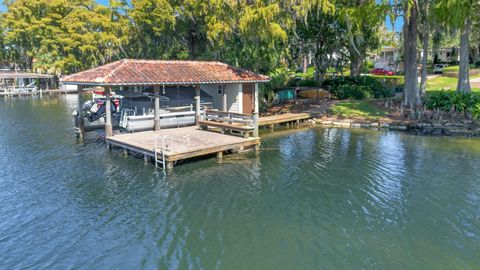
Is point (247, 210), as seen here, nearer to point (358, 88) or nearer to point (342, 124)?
point (342, 124)

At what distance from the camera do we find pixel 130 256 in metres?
8.91

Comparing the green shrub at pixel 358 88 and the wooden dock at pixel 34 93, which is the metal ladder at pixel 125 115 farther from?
the wooden dock at pixel 34 93

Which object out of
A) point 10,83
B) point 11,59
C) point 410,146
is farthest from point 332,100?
point 11,59

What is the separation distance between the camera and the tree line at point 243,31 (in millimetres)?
24312

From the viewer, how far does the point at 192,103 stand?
2258 centimetres

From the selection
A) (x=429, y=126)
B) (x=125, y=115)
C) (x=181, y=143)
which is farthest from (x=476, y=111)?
(x=125, y=115)

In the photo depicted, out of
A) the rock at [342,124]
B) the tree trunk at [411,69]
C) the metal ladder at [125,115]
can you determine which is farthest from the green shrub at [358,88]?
the metal ladder at [125,115]

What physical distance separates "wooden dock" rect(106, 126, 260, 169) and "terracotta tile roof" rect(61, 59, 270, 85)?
101 inches

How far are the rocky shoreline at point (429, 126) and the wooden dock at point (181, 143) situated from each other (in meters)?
9.91

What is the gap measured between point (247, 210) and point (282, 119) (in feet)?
48.7

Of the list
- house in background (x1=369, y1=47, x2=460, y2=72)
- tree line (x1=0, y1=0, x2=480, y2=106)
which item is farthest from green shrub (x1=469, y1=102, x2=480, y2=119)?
house in background (x1=369, y1=47, x2=460, y2=72)

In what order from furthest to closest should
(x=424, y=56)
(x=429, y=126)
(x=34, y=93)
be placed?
1. (x=34, y=93)
2. (x=424, y=56)
3. (x=429, y=126)

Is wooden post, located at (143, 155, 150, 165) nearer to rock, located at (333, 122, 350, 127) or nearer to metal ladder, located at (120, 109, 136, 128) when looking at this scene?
metal ladder, located at (120, 109, 136, 128)

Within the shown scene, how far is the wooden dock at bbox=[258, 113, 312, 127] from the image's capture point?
24.8 metres
